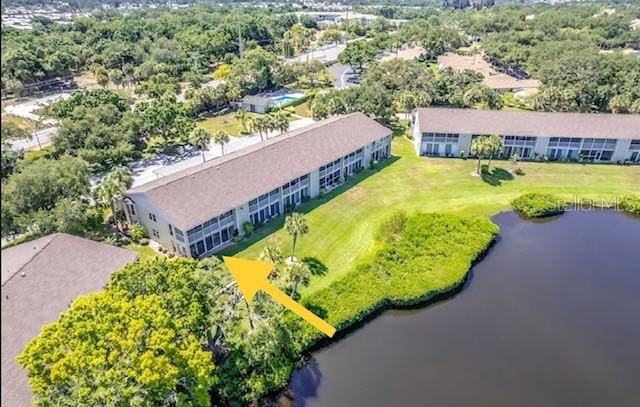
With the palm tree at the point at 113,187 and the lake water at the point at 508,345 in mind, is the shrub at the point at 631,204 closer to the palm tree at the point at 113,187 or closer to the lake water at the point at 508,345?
the lake water at the point at 508,345

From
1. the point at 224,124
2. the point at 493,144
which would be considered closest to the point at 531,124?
the point at 493,144

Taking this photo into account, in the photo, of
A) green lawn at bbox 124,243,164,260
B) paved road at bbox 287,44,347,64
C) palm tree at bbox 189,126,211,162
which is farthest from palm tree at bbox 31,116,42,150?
paved road at bbox 287,44,347,64

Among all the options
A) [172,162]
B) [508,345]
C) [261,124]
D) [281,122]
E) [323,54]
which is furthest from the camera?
[323,54]

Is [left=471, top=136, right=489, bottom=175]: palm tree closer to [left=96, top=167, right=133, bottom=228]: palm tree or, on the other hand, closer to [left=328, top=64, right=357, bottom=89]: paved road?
[left=96, top=167, right=133, bottom=228]: palm tree

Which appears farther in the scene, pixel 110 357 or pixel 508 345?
pixel 508 345

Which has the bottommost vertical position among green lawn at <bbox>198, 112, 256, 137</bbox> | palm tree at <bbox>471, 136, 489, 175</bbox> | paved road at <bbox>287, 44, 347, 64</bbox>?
green lawn at <bbox>198, 112, 256, 137</bbox>

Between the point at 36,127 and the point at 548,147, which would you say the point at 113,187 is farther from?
the point at 548,147

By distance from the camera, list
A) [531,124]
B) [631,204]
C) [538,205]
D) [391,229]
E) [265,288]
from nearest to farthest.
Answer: [265,288] → [391,229] → [538,205] → [631,204] → [531,124]
